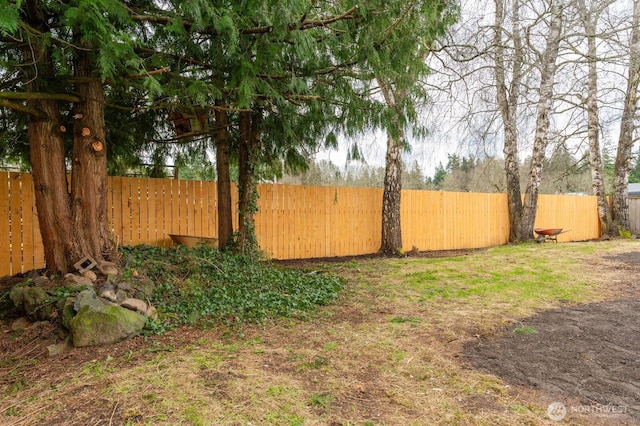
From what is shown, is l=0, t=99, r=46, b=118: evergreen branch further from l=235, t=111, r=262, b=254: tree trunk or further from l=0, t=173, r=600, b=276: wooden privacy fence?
l=235, t=111, r=262, b=254: tree trunk

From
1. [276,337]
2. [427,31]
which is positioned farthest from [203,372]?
[427,31]

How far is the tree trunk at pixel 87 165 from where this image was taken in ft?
11.4

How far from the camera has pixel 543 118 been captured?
856cm

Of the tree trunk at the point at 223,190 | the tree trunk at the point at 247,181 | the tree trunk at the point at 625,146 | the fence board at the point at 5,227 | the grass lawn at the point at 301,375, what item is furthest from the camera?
the tree trunk at the point at 625,146

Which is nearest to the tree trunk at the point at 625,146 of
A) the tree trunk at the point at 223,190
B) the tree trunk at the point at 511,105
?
the tree trunk at the point at 511,105

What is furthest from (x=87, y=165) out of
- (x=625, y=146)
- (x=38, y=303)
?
(x=625, y=146)

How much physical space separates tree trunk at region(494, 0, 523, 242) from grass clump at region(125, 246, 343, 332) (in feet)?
21.4

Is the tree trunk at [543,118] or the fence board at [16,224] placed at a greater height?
the tree trunk at [543,118]

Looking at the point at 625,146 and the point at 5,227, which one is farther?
the point at 625,146

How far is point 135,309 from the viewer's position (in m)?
2.94

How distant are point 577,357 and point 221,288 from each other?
10.2 ft

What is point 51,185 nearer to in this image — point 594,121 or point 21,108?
point 21,108

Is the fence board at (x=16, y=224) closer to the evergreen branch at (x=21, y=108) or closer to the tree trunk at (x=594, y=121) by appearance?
the evergreen branch at (x=21, y=108)

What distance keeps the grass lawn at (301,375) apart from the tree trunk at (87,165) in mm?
1333
